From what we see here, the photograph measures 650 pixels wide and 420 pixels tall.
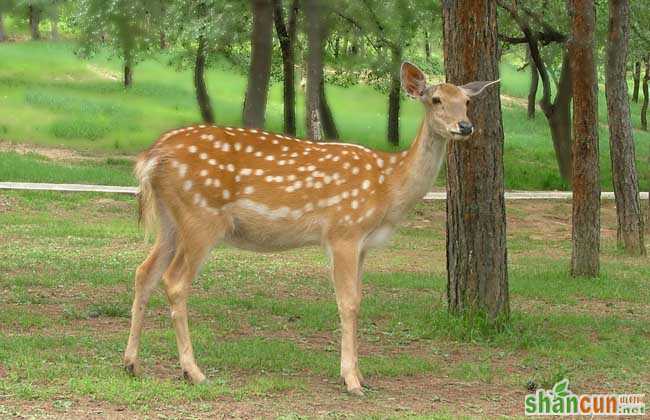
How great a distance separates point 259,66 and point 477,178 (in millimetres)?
14147

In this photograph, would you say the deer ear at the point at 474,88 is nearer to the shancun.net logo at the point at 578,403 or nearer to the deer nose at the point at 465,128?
the deer nose at the point at 465,128

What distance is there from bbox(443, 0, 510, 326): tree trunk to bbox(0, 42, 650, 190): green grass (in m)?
16.6

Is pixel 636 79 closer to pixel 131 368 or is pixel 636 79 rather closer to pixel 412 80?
pixel 412 80

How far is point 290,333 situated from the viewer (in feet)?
34.4

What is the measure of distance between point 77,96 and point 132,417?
4769 centimetres

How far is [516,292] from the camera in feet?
44.4

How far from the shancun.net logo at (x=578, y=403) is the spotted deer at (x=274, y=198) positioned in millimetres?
1334

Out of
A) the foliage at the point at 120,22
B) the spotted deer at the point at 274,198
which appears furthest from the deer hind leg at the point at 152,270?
the foliage at the point at 120,22

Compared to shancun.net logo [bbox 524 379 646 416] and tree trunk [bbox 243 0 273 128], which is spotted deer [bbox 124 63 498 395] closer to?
shancun.net logo [bbox 524 379 646 416]

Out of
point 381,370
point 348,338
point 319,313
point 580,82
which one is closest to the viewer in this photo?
point 348,338

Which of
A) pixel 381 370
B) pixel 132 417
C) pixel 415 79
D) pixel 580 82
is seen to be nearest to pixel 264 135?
pixel 415 79

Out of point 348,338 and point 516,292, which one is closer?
point 348,338

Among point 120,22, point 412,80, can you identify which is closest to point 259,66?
point 120,22

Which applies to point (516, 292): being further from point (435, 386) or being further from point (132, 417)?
point (132, 417)
